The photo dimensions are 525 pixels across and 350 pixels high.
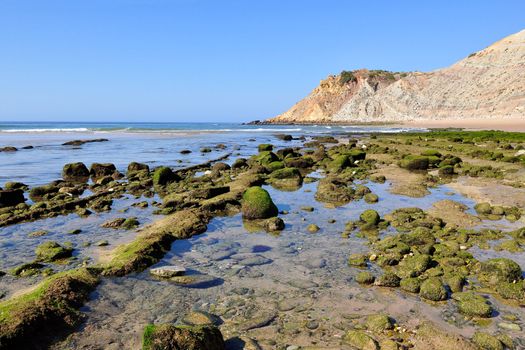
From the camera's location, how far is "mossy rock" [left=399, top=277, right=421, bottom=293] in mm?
6215

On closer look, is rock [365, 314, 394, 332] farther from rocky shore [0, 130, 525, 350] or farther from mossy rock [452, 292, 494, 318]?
mossy rock [452, 292, 494, 318]

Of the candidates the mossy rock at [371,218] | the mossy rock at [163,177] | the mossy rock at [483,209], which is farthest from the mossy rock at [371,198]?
the mossy rock at [163,177]

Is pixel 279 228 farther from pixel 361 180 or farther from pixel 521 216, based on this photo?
pixel 361 180

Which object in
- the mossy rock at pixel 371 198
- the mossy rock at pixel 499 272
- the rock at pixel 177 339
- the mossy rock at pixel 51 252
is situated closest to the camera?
the rock at pixel 177 339

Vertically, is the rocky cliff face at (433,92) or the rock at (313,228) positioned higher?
the rocky cliff face at (433,92)

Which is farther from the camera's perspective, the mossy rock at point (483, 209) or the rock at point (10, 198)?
the rock at point (10, 198)

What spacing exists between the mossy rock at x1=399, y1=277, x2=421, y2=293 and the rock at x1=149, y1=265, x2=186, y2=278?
3725 millimetres

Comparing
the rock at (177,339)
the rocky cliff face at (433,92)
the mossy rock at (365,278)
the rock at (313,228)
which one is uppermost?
the rocky cliff face at (433,92)

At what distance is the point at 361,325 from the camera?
5.28m

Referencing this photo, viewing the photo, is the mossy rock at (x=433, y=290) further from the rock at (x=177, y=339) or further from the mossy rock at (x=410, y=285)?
the rock at (x=177, y=339)

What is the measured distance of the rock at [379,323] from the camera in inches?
202

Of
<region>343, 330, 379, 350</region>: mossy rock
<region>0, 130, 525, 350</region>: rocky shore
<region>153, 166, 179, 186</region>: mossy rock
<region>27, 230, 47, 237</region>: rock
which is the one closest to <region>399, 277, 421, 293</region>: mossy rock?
<region>0, 130, 525, 350</region>: rocky shore

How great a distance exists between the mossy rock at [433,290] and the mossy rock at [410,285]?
3.1 inches

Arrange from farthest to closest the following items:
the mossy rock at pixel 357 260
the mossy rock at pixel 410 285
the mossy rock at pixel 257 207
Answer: the mossy rock at pixel 257 207 < the mossy rock at pixel 357 260 < the mossy rock at pixel 410 285
